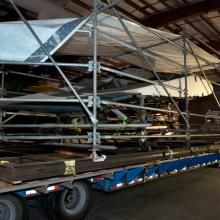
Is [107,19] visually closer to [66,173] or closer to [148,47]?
[148,47]

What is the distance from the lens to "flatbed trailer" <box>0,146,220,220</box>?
3178 mm

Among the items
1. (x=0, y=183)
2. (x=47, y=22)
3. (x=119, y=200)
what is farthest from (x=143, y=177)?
(x=47, y=22)

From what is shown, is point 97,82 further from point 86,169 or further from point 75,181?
point 86,169

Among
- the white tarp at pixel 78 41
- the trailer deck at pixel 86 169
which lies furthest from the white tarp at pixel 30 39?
the trailer deck at pixel 86 169

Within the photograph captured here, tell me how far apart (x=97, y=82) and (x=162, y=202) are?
10.1 feet

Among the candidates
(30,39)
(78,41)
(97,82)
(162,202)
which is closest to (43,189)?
(30,39)

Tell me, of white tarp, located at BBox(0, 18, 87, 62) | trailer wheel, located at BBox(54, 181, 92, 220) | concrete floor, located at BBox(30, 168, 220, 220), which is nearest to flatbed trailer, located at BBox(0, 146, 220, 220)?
trailer wheel, located at BBox(54, 181, 92, 220)

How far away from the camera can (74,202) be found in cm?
415

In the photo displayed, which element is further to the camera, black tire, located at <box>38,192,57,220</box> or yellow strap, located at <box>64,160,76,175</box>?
black tire, located at <box>38,192,57,220</box>

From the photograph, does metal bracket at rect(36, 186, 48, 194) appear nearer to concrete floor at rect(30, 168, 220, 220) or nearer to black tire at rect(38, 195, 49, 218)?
black tire at rect(38, 195, 49, 218)

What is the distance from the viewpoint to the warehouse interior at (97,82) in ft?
12.3

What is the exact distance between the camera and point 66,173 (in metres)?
3.45

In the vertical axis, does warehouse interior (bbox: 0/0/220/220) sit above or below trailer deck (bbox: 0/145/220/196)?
above

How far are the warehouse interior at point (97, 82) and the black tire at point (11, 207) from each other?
0.26 meters
